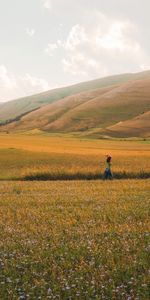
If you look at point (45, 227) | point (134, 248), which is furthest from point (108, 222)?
point (134, 248)

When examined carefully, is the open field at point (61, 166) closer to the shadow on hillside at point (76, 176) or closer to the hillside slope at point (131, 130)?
the shadow on hillside at point (76, 176)

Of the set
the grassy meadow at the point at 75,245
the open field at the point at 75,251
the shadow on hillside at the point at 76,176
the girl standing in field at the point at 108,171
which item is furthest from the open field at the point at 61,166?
the open field at the point at 75,251

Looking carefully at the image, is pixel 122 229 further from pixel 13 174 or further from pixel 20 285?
pixel 13 174

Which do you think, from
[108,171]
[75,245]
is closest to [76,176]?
[108,171]

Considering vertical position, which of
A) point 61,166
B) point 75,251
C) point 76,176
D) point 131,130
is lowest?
point 75,251

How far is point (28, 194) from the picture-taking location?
26.6m

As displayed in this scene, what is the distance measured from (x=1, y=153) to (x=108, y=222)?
143ft

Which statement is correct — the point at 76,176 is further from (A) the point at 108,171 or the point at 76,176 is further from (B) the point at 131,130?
(B) the point at 131,130

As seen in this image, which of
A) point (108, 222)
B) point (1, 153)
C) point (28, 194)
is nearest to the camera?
point (108, 222)

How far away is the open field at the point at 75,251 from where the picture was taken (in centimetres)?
985

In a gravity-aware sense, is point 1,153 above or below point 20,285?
above

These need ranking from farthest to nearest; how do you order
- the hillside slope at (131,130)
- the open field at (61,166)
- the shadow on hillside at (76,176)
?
the hillside slope at (131,130), the open field at (61,166), the shadow on hillside at (76,176)

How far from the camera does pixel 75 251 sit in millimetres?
12438

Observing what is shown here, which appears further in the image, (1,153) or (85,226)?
(1,153)
